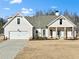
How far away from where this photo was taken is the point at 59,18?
50750mm

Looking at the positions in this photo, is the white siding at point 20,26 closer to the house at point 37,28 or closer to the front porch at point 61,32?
the house at point 37,28

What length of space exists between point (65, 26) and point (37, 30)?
625 centimetres

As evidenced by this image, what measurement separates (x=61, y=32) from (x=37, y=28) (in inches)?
207

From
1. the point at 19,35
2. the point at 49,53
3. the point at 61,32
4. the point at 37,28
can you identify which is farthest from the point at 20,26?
the point at 49,53

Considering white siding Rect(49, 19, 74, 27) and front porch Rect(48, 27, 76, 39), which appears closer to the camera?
white siding Rect(49, 19, 74, 27)

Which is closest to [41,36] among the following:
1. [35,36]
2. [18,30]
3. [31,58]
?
[35,36]

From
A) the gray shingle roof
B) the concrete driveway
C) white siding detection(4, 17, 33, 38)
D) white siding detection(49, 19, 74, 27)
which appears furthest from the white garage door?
the concrete driveway

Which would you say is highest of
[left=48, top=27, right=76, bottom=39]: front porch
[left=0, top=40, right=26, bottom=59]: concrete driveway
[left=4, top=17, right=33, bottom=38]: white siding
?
[left=4, top=17, right=33, bottom=38]: white siding

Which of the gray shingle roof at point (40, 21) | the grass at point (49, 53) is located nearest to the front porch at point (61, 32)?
the gray shingle roof at point (40, 21)

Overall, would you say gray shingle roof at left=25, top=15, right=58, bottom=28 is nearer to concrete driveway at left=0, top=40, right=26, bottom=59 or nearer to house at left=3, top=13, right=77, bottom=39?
house at left=3, top=13, right=77, bottom=39

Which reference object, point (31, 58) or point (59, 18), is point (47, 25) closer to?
point (59, 18)

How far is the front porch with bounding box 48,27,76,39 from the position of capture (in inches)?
2032

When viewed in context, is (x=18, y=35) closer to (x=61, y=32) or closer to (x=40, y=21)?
(x=40, y=21)

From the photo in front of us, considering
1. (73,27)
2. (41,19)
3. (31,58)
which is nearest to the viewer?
(31,58)
